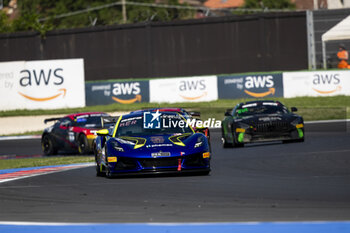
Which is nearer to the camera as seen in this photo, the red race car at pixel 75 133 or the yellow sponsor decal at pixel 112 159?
the yellow sponsor decal at pixel 112 159

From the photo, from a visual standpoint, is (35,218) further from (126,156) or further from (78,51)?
(78,51)

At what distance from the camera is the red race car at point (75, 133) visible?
20.5 m

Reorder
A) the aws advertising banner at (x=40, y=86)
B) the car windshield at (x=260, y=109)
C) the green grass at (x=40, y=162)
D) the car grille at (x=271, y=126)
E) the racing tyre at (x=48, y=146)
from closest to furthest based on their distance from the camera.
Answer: the green grass at (x=40, y=162)
the car grille at (x=271, y=126)
the car windshield at (x=260, y=109)
the racing tyre at (x=48, y=146)
the aws advertising banner at (x=40, y=86)

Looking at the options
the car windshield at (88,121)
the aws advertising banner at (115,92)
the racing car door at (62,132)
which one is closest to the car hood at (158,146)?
the car windshield at (88,121)

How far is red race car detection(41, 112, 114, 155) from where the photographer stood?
20500 millimetres

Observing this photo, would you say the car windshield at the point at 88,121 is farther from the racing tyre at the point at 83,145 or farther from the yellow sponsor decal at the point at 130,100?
the yellow sponsor decal at the point at 130,100

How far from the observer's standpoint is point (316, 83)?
3300 cm

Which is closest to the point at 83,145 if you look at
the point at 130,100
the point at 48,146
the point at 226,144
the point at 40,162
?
the point at 48,146

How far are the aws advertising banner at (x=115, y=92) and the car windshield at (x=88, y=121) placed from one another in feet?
43.8

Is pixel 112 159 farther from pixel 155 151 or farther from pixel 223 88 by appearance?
pixel 223 88

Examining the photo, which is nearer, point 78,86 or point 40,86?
A: point 78,86

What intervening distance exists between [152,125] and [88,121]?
321 inches

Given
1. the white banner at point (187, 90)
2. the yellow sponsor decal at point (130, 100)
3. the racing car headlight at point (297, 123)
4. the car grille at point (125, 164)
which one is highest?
the white banner at point (187, 90)

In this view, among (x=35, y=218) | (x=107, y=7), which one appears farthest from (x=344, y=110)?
(x=107, y=7)
